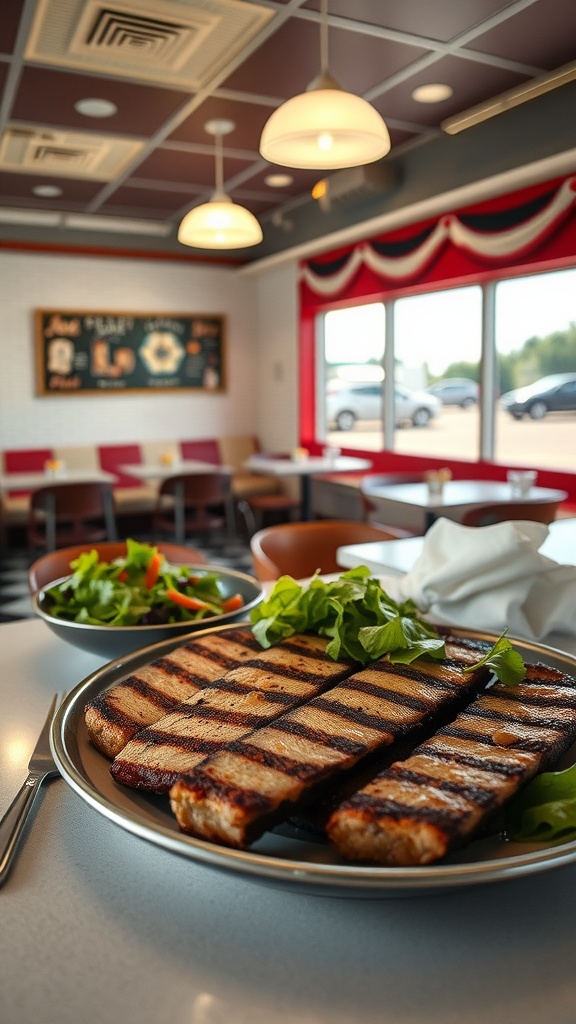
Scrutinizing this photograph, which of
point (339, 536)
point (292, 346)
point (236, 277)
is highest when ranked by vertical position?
point (236, 277)

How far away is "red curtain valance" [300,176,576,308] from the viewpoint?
4.97 metres

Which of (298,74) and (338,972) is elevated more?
(298,74)

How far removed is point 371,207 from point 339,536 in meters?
4.45

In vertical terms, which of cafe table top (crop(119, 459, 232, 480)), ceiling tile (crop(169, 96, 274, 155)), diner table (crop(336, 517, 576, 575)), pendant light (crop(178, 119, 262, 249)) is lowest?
cafe table top (crop(119, 459, 232, 480))

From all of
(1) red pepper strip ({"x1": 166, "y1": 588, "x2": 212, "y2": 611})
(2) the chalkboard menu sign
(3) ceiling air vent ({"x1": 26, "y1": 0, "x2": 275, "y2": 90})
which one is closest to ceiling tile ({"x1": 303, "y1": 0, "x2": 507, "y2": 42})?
(3) ceiling air vent ({"x1": 26, "y1": 0, "x2": 275, "y2": 90})

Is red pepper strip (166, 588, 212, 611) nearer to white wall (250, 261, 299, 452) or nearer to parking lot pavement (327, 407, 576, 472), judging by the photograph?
parking lot pavement (327, 407, 576, 472)

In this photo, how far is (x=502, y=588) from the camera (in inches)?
55.0

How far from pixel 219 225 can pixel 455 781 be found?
3691 millimetres

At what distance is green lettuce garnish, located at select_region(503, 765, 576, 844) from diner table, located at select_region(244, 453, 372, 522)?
5402 millimetres

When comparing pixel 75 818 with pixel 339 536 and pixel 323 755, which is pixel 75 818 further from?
pixel 339 536

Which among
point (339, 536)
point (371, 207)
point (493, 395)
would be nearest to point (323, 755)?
point (339, 536)

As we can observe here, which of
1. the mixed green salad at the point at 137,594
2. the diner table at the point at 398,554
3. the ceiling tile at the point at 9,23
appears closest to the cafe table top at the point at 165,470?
the ceiling tile at the point at 9,23

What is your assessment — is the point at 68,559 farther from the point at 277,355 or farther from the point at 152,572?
the point at 277,355

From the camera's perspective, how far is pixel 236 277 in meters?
8.68
